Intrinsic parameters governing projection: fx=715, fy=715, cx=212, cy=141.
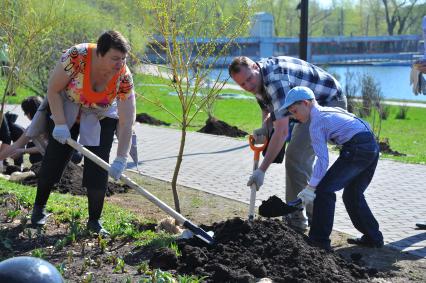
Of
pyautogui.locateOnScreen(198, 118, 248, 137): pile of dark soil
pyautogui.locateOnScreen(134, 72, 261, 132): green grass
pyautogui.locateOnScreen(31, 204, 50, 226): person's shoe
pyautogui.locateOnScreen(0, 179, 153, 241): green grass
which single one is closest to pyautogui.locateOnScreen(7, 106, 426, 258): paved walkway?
pyautogui.locateOnScreen(198, 118, 248, 137): pile of dark soil

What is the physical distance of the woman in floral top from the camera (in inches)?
214

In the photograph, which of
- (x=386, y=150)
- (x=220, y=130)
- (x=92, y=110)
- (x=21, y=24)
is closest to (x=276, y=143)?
(x=92, y=110)

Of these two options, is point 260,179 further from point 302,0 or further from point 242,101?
point 242,101

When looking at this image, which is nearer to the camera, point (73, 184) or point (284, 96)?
point (284, 96)

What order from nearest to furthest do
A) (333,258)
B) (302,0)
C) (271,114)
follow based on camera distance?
(333,258), (271,114), (302,0)

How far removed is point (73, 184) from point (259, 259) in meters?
3.98

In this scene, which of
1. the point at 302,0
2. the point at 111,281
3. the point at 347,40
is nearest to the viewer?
the point at 111,281

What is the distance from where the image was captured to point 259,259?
4789 millimetres

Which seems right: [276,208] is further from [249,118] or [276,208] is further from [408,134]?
[249,118]

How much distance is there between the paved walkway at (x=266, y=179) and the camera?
22.0 ft

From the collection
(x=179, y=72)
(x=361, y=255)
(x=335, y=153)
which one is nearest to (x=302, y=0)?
(x=335, y=153)

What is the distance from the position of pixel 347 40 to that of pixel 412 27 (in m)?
16.4

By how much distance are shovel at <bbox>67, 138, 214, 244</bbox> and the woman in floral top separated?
85 mm

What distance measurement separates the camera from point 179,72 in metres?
7.23
